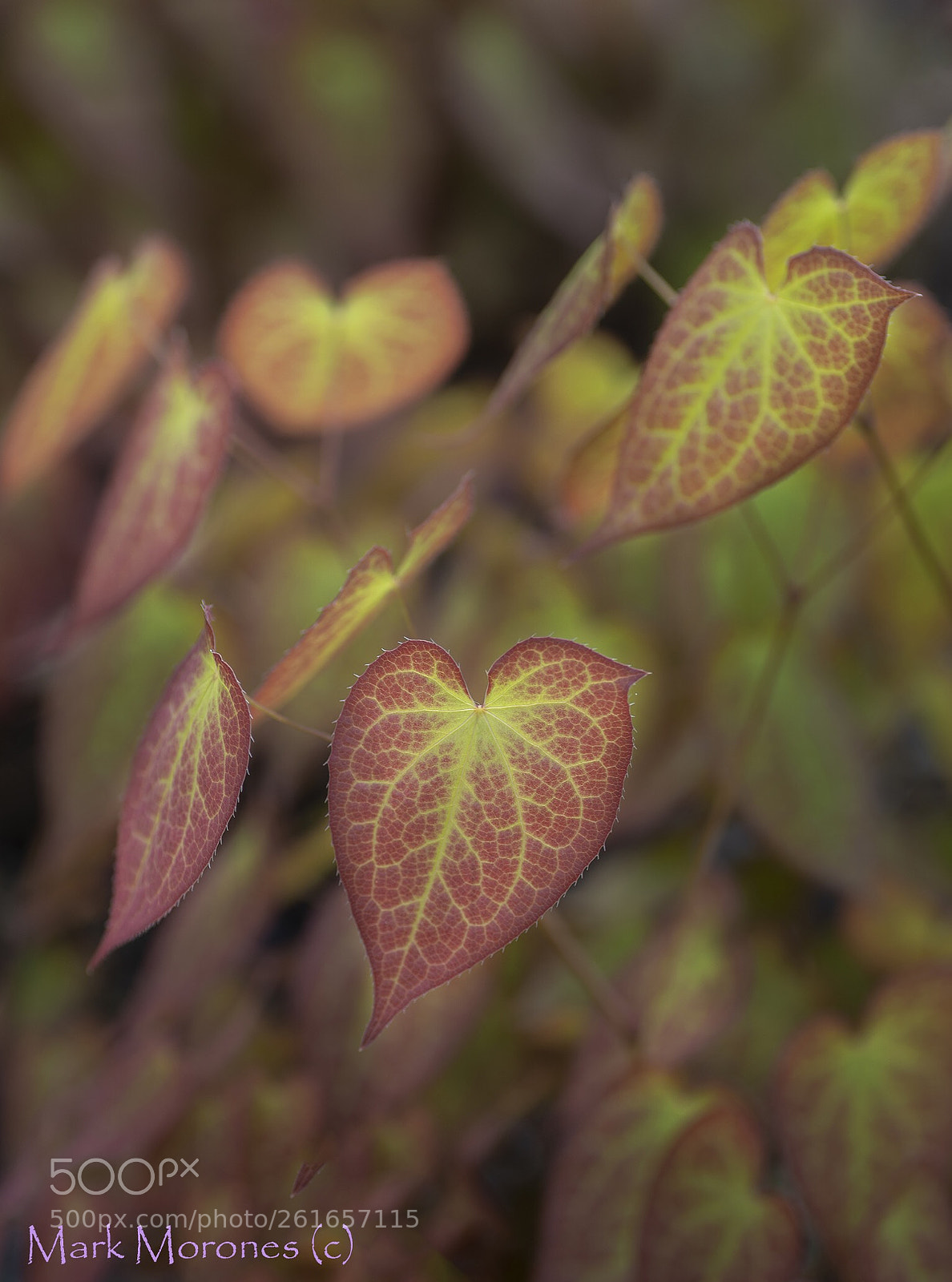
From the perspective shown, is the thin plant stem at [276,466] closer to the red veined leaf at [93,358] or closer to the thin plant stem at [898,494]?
the red veined leaf at [93,358]

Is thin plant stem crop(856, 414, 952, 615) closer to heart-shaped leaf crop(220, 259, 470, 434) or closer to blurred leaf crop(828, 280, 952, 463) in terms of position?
blurred leaf crop(828, 280, 952, 463)

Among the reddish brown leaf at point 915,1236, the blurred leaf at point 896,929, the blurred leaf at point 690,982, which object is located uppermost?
the blurred leaf at point 690,982

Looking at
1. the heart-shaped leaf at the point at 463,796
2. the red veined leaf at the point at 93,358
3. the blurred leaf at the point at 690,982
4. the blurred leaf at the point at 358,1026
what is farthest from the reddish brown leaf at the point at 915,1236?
the red veined leaf at the point at 93,358

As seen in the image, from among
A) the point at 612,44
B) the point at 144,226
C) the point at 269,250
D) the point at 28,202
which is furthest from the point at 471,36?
the point at 28,202

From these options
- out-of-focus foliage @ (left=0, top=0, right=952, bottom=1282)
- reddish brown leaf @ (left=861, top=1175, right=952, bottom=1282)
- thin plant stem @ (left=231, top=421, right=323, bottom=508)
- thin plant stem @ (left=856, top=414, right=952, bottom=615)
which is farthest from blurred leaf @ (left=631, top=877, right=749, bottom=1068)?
thin plant stem @ (left=231, top=421, right=323, bottom=508)

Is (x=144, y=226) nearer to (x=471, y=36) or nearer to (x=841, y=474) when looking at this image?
(x=471, y=36)

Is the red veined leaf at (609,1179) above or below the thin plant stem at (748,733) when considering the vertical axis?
below

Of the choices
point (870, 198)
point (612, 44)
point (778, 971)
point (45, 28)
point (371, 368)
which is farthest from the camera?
point (612, 44)
